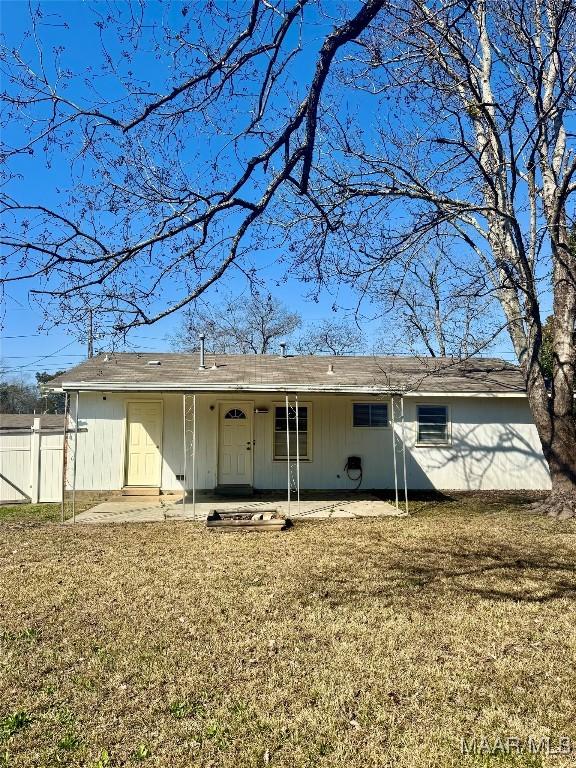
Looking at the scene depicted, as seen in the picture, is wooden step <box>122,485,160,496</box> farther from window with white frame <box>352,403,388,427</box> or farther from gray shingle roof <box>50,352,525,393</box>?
window with white frame <box>352,403,388,427</box>

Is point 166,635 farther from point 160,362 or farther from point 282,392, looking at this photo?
point 160,362

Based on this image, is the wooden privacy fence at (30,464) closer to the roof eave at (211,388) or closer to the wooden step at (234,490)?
the roof eave at (211,388)

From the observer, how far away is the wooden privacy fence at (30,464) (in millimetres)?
12445

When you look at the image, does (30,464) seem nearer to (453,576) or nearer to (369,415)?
(369,415)

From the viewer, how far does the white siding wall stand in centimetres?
1355

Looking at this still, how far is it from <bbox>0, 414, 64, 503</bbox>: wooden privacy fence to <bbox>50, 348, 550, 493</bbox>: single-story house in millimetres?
787

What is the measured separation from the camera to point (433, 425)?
46.5 feet

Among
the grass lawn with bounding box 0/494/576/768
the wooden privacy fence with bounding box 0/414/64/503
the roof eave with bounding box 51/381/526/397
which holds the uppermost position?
the roof eave with bounding box 51/381/526/397

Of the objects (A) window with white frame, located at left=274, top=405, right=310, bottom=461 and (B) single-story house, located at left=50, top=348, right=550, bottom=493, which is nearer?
(B) single-story house, located at left=50, top=348, right=550, bottom=493

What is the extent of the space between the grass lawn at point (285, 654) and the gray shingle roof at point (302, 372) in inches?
196

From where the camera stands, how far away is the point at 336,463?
1381 centimetres

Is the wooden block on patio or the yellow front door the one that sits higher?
the yellow front door

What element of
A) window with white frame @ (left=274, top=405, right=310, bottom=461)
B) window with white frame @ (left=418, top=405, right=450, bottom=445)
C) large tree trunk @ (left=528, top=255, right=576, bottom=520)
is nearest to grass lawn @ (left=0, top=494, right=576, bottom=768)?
large tree trunk @ (left=528, top=255, right=576, bottom=520)

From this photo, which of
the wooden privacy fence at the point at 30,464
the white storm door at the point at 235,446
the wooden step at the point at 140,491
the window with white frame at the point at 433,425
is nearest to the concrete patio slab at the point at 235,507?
the wooden step at the point at 140,491
